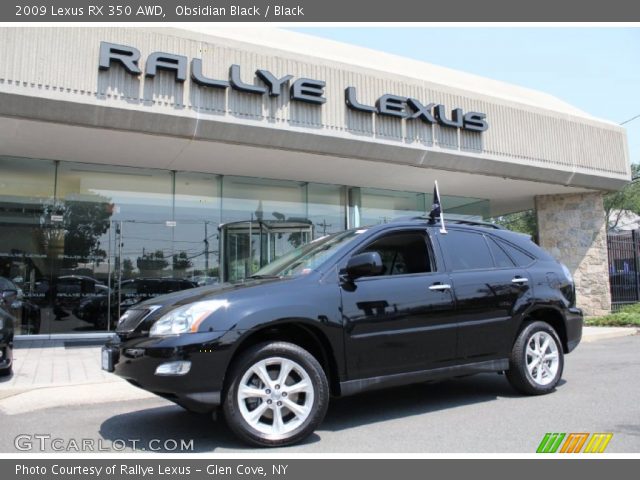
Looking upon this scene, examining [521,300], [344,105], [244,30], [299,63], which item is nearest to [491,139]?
[344,105]

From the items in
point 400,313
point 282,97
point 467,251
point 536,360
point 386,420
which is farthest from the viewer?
point 282,97

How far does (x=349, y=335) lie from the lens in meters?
4.49

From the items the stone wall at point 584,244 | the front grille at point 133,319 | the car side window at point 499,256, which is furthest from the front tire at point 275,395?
the stone wall at point 584,244

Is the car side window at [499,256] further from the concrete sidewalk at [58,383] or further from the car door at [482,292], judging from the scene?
the concrete sidewalk at [58,383]

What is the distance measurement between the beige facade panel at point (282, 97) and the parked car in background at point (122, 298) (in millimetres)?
4359

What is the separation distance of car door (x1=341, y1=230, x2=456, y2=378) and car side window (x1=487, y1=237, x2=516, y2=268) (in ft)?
2.89

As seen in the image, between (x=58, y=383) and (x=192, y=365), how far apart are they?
3.68 metres

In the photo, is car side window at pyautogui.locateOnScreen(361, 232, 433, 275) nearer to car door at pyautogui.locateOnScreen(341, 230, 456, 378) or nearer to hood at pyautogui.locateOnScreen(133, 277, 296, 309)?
car door at pyautogui.locateOnScreen(341, 230, 456, 378)

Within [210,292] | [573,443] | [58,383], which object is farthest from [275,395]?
[58,383]

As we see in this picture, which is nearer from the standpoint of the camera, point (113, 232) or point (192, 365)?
point (192, 365)

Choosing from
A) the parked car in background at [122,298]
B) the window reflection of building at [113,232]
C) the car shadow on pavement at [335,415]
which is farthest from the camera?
the parked car in background at [122,298]

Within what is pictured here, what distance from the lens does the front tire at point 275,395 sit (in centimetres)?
404

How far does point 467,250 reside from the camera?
5.59 metres

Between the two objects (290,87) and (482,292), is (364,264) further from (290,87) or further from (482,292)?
(290,87)
